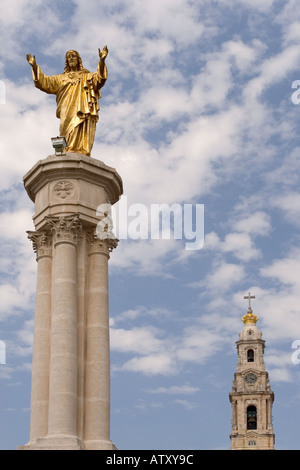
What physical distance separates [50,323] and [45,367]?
5.00 ft

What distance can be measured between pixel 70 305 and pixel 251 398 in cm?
12704

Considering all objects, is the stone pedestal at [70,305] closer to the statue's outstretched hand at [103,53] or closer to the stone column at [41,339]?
the stone column at [41,339]

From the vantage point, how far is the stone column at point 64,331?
27.6 meters

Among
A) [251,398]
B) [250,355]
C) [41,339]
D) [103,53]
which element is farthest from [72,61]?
[250,355]

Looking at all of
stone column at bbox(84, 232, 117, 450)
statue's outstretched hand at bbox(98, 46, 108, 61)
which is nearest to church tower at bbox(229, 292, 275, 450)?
stone column at bbox(84, 232, 117, 450)

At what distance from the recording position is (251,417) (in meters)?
153

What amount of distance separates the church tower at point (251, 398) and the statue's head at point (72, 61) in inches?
4702

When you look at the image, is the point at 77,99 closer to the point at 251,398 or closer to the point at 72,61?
the point at 72,61

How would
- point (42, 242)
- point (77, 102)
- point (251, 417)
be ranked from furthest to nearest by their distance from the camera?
point (251, 417)
point (77, 102)
point (42, 242)

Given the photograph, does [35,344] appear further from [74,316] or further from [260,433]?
[260,433]

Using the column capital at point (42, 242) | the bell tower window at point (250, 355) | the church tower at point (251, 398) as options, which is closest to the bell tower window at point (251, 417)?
the church tower at point (251, 398)
